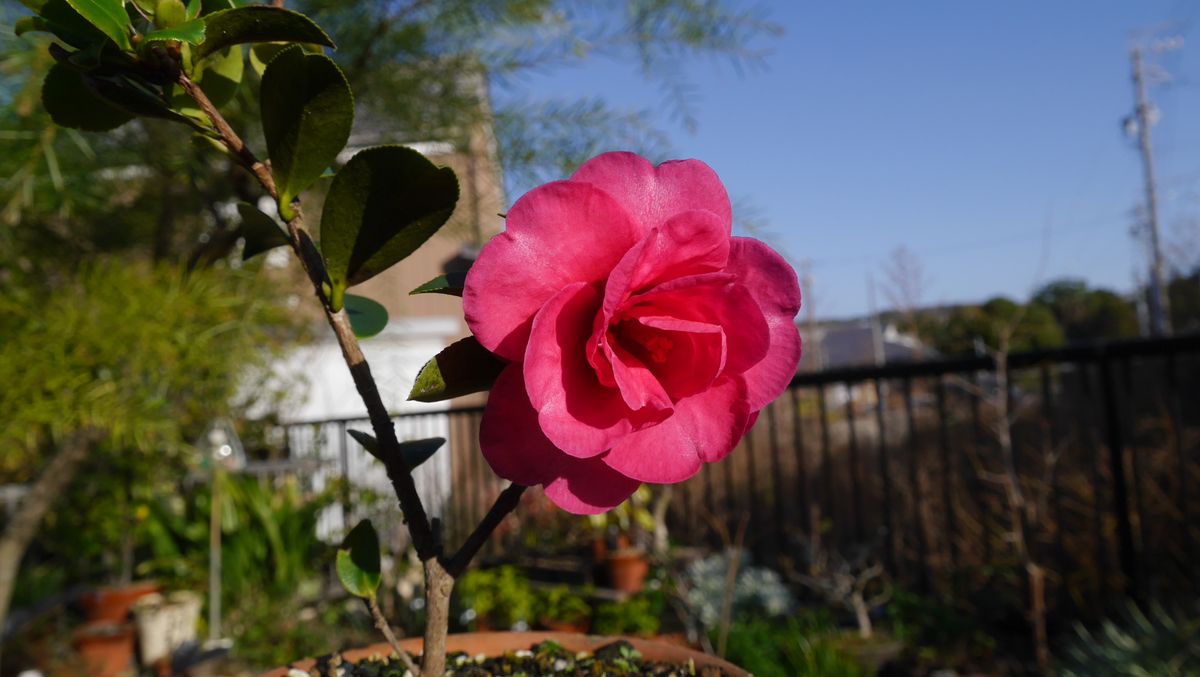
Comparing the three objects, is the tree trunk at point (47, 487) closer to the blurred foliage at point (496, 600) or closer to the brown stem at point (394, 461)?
the brown stem at point (394, 461)

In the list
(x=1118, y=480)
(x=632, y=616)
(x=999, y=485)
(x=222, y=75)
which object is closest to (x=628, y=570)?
(x=632, y=616)

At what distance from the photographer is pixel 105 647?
3.95 metres

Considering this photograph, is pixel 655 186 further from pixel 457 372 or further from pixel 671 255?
pixel 457 372

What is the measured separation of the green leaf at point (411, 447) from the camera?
0.63 meters

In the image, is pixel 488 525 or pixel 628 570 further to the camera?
pixel 628 570

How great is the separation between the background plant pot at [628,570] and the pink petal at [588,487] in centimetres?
410

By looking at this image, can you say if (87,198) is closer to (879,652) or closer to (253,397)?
(253,397)

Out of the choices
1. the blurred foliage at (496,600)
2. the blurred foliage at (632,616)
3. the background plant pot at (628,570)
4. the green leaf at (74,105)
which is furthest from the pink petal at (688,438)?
the background plant pot at (628,570)

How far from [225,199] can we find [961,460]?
431cm

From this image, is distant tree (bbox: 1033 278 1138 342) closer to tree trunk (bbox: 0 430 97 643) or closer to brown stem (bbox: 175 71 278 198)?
tree trunk (bbox: 0 430 97 643)

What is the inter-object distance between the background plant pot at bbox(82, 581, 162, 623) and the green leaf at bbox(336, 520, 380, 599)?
4.40 meters

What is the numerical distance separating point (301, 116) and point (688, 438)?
0.33 m

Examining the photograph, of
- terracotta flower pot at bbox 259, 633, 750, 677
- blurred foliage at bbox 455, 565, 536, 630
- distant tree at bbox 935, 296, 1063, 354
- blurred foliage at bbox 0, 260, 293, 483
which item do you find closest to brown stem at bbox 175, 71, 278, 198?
terracotta flower pot at bbox 259, 633, 750, 677

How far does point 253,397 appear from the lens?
4.27 meters
